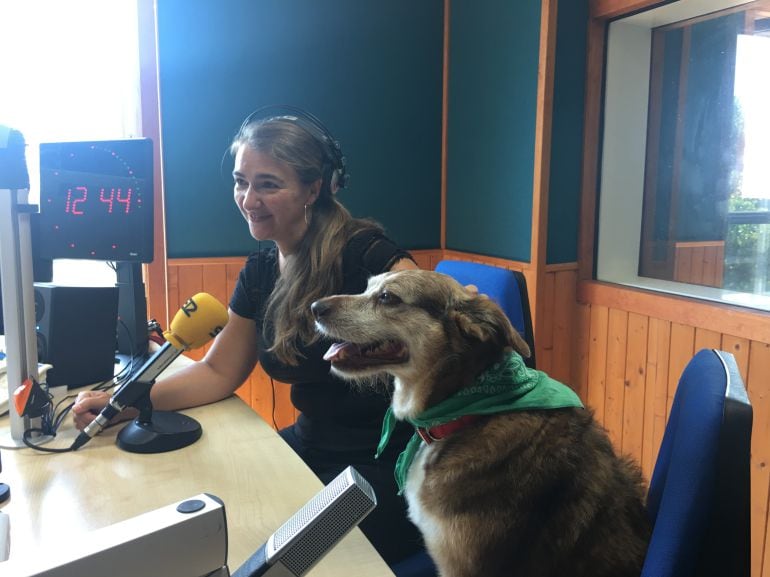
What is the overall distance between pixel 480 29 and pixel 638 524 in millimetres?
2767

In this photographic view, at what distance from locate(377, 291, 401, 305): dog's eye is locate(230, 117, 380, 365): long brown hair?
11.3 inches

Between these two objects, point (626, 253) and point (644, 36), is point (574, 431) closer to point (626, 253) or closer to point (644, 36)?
point (626, 253)

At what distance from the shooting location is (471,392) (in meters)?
1.15

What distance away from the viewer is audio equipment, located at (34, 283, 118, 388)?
166 centimetres

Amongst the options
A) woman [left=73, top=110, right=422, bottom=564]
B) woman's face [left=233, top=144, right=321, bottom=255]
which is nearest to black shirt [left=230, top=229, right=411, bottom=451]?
woman [left=73, top=110, right=422, bottom=564]

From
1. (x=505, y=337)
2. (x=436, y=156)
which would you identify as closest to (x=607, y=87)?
(x=436, y=156)

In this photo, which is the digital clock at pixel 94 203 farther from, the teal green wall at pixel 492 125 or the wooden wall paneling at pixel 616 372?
the wooden wall paneling at pixel 616 372

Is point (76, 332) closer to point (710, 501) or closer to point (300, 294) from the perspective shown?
point (300, 294)

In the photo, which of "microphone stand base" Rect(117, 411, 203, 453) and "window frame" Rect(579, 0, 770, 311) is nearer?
"microphone stand base" Rect(117, 411, 203, 453)

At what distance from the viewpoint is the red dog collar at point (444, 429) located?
A: 1151 millimetres

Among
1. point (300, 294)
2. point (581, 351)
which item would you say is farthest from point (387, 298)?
point (581, 351)

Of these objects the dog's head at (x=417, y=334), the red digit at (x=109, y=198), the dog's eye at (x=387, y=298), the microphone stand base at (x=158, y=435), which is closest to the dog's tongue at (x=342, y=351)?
the dog's head at (x=417, y=334)

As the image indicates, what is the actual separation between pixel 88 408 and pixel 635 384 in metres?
2.14

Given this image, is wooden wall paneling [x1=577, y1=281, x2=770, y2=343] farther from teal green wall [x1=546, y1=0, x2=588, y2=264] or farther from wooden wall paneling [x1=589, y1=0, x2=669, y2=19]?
wooden wall paneling [x1=589, y1=0, x2=669, y2=19]
